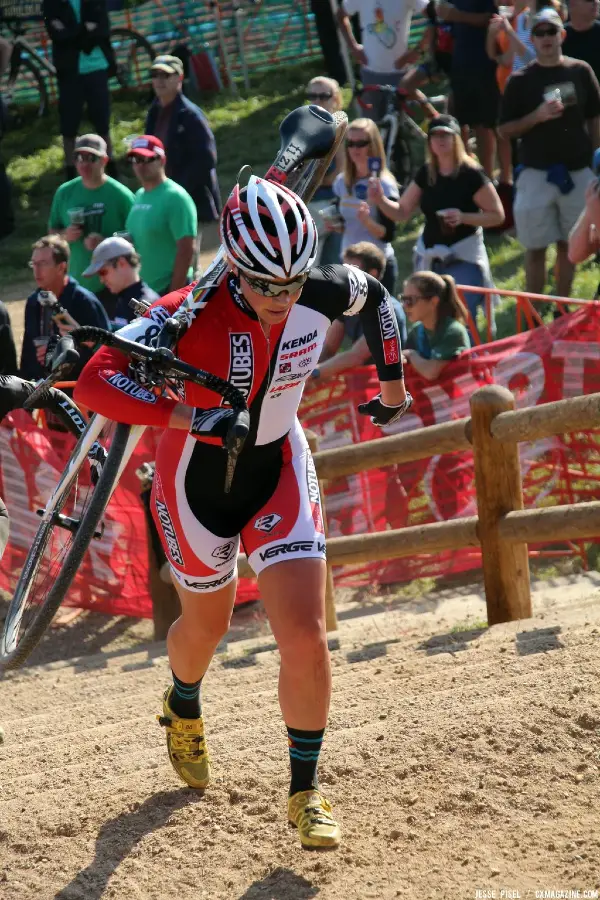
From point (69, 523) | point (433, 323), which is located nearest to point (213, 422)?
point (69, 523)

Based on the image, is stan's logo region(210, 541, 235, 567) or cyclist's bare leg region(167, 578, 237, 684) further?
cyclist's bare leg region(167, 578, 237, 684)

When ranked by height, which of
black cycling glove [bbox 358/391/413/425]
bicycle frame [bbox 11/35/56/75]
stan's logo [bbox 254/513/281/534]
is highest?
bicycle frame [bbox 11/35/56/75]

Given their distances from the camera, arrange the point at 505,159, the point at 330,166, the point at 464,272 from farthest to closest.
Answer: the point at 505,159, the point at 330,166, the point at 464,272

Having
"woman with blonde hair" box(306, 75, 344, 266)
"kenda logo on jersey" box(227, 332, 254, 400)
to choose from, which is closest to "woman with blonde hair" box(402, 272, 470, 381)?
"woman with blonde hair" box(306, 75, 344, 266)

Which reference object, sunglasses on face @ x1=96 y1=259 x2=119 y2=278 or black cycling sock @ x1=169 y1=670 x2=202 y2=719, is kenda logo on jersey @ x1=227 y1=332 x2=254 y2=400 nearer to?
black cycling sock @ x1=169 y1=670 x2=202 y2=719

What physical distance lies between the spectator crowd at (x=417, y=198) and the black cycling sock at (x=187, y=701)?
3666 mm

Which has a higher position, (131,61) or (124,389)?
(131,61)

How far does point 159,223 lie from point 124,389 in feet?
19.1

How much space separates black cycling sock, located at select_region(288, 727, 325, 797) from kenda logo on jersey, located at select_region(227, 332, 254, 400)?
120 centimetres

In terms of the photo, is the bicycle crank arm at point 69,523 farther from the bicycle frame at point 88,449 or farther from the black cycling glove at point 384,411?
the black cycling glove at point 384,411

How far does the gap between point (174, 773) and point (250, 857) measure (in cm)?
80

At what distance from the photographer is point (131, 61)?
752 inches

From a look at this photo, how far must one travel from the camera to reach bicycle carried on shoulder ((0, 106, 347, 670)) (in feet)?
13.1

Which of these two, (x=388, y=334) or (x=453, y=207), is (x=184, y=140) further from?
(x=388, y=334)
